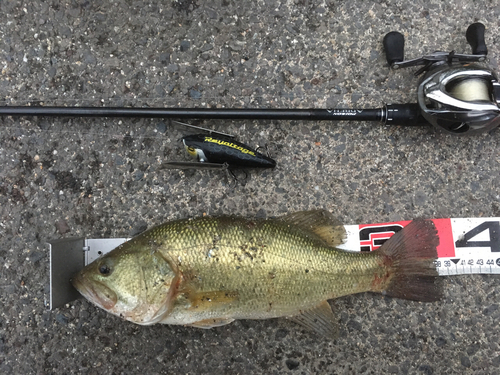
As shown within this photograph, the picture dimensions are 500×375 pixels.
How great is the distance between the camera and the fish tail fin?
7.31 feet

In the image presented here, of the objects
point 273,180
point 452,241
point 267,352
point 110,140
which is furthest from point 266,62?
point 267,352

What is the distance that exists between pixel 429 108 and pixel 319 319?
156 cm

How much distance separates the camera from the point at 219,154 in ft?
7.59

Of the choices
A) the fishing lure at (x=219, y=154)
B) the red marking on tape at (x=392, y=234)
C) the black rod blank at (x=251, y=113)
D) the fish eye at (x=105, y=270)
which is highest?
the black rod blank at (x=251, y=113)

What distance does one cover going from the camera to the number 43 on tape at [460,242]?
2.39m

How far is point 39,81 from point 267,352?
2639mm

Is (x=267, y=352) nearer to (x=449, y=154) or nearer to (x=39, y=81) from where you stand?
(x=449, y=154)

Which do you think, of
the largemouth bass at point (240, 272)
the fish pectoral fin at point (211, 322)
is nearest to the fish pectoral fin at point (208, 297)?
the largemouth bass at point (240, 272)

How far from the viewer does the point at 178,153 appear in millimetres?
2529

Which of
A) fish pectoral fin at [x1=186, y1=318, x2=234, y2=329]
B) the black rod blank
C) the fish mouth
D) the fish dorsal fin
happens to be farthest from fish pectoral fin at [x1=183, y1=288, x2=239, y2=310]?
→ the black rod blank

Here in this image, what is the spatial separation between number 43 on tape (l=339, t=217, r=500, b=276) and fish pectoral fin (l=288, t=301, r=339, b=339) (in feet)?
1.49

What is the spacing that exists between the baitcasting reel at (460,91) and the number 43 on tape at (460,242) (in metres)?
0.66

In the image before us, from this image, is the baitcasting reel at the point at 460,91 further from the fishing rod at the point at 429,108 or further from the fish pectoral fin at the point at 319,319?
the fish pectoral fin at the point at 319,319

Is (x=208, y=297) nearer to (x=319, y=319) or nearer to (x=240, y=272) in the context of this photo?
(x=240, y=272)
